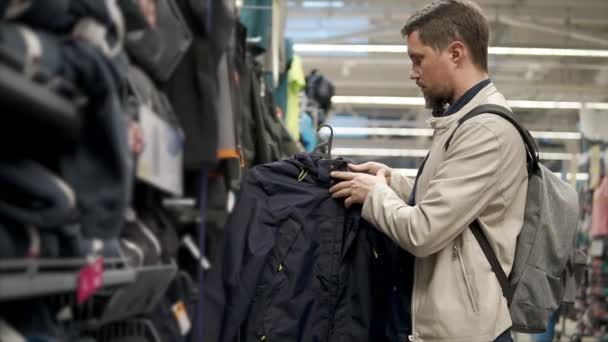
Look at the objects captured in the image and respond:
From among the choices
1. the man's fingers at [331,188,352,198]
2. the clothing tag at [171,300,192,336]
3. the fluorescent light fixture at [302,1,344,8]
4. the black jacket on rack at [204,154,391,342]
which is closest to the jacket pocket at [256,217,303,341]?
the black jacket on rack at [204,154,391,342]

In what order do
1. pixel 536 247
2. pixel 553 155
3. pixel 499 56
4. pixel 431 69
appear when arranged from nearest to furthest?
pixel 536 247
pixel 431 69
pixel 499 56
pixel 553 155

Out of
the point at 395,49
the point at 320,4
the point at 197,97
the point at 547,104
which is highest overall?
the point at 320,4

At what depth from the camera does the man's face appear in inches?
105

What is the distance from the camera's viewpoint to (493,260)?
2.47 metres

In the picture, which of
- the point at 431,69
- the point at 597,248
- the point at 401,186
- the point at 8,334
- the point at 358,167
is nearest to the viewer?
the point at 8,334

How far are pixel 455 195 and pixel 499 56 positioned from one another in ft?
33.2

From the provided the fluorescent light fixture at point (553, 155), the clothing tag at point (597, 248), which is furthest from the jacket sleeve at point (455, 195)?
the fluorescent light fixture at point (553, 155)

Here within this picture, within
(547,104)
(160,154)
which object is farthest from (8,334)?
(547,104)

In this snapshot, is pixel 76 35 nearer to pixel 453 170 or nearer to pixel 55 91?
pixel 55 91

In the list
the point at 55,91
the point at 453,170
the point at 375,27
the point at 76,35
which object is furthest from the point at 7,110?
the point at 375,27

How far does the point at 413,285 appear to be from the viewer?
2.69 metres

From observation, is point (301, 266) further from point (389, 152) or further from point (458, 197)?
point (389, 152)

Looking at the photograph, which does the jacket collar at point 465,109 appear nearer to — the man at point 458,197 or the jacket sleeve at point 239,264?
the man at point 458,197

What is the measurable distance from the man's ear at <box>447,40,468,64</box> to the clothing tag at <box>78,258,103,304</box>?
63.8 inches
